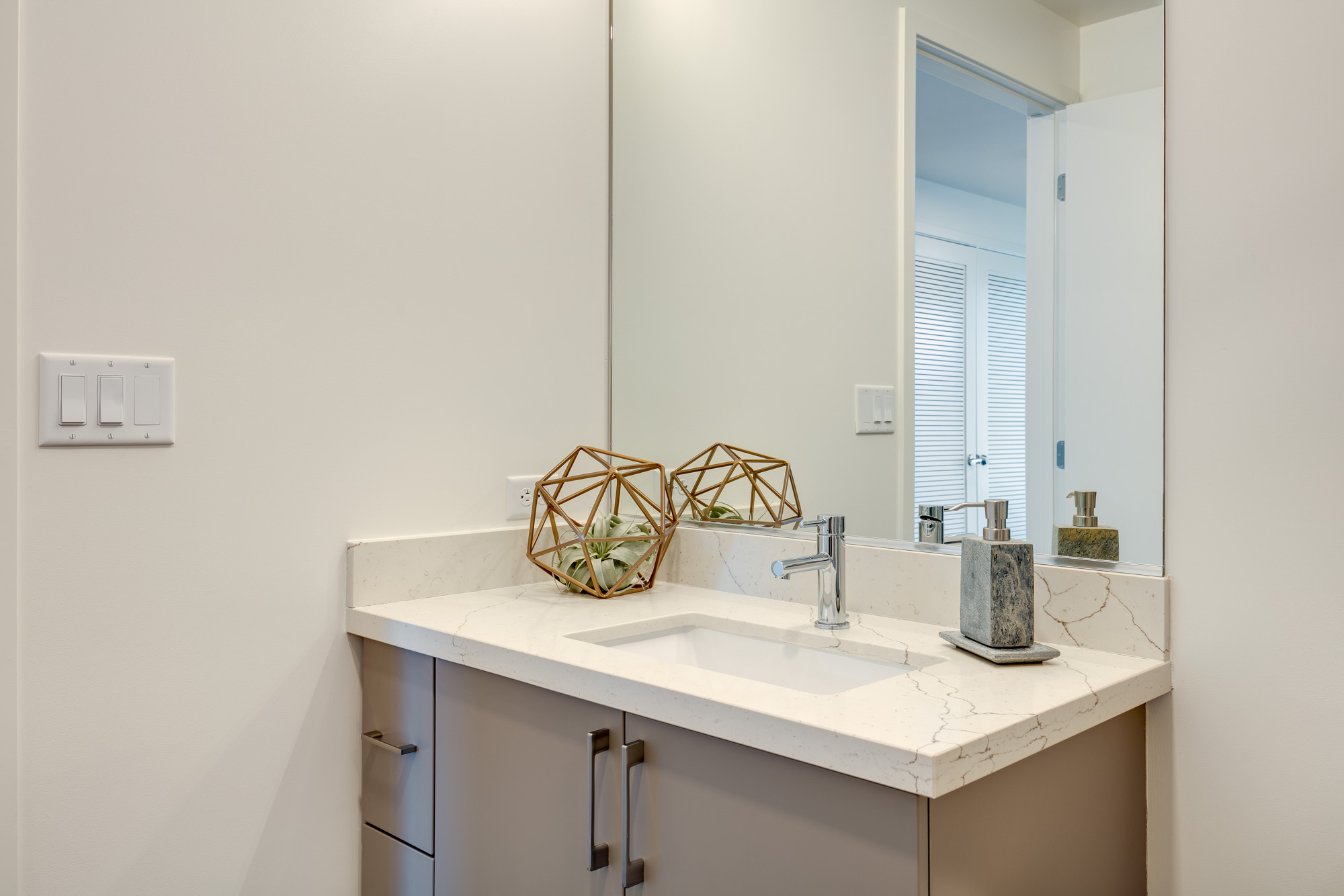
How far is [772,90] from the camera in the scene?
157 centimetres

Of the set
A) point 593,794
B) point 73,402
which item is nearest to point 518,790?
point 593,794

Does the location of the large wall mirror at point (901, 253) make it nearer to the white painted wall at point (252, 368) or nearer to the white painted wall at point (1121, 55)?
the white painted wall at point (1121, 55)

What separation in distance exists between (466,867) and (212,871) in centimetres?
35

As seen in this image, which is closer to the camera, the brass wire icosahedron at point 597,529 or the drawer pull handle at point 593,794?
the drawer pull handle at point 593,794

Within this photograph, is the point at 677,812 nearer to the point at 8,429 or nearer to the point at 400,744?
the point at 400,744

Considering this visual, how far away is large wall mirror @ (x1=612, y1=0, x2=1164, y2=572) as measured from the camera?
1079mm

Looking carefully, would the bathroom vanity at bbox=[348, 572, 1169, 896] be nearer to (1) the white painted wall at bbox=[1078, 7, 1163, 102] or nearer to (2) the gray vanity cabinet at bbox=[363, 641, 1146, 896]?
(2) the gray vanity cabinet at bbox=[363, 641, 1146, 896]

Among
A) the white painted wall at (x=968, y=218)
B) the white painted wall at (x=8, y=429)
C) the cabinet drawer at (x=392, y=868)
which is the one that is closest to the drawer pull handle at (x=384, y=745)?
the cabinet drawer at (x=392, y=868)

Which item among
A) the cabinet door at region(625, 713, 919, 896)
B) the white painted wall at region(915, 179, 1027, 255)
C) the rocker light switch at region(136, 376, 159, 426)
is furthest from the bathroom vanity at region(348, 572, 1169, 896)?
the white painted wall at region(915, 179, 1027, 255)

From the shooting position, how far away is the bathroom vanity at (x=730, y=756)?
797 mm

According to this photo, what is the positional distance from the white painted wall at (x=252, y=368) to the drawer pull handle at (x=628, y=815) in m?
0.59

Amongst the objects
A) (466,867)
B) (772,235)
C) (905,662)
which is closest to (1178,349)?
(905,662)

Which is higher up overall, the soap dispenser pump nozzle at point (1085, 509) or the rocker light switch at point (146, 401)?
the rocker light switch at point (146, 401)

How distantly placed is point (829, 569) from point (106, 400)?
954 millimetres
